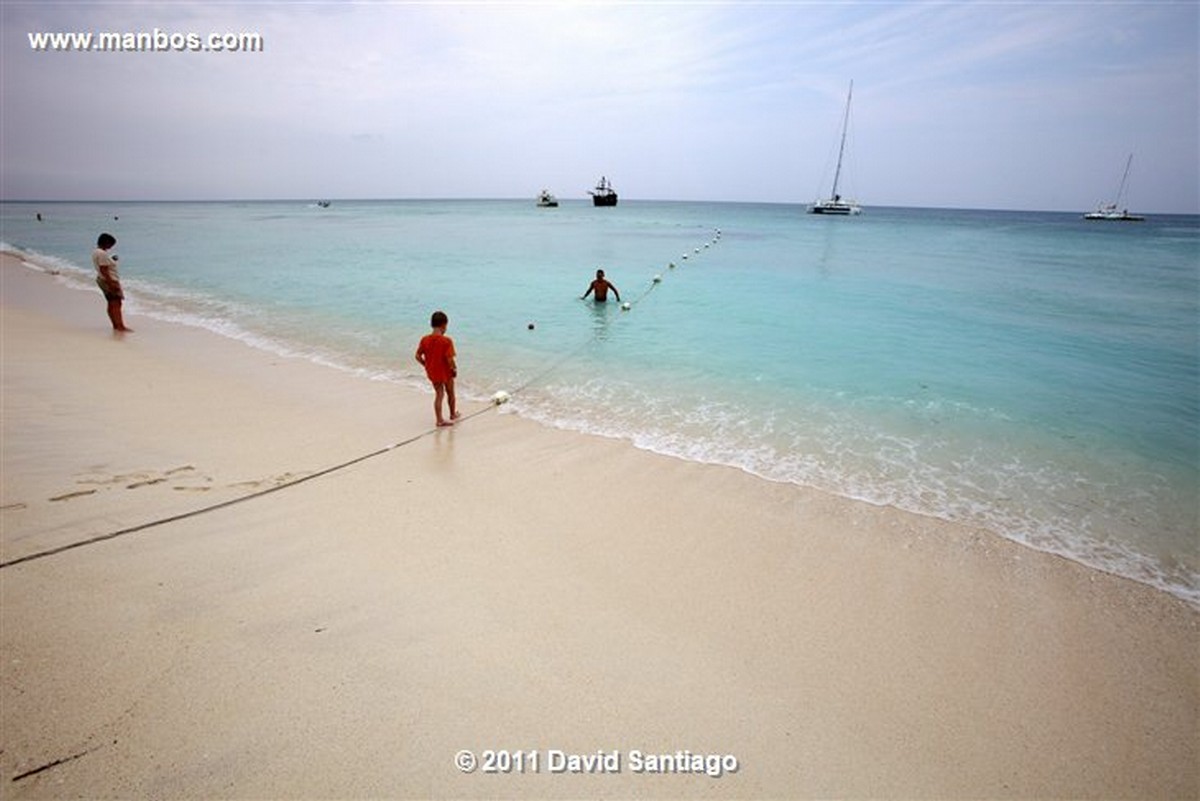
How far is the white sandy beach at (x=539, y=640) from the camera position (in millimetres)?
2547

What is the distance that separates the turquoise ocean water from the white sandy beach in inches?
35.6

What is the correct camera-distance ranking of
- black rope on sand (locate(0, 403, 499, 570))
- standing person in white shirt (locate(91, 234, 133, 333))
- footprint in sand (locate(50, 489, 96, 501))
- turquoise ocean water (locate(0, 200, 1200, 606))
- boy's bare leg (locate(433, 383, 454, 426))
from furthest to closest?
standing person in white shirt (locate(91, 234, 133, 333))
boy's bare leg (locate(433, 383, 454, 426))
turquoise ocean water (locate(0, 200, 1200, 606))
footprint in sand (locate(50, 489, 96, 501))
black rope on sand (locate(0, 403, 499, 570))

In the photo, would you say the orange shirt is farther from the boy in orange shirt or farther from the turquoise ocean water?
the turquoise ocean water

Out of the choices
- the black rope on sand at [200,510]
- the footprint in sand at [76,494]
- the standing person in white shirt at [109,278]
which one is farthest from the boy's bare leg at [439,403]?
the standing person in white shirt at [109,278]

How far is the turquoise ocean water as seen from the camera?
5.82 metres

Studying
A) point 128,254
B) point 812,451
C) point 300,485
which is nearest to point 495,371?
point 300,485

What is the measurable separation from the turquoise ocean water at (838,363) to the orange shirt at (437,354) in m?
1.44

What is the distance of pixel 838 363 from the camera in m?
10.8

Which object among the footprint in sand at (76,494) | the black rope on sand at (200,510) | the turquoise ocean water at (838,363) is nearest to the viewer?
the black rope on sand at (200,510)

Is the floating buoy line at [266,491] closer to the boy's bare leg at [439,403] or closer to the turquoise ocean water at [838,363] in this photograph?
the boy's bare leg at [439,403]

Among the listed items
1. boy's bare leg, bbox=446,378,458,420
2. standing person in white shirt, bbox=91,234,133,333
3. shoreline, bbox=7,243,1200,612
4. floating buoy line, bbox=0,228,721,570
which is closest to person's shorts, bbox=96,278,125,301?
standing person in white shirt, bbox=91,234,133,333

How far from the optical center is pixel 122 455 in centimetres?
538

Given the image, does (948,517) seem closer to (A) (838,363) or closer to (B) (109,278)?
(A) (838,363)

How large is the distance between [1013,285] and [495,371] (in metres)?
24.8
